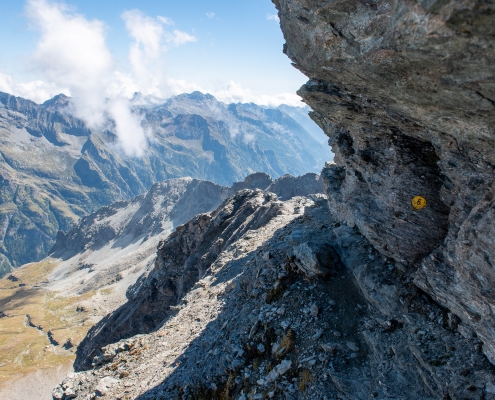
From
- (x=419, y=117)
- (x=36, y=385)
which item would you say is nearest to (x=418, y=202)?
(x=419, y=117)

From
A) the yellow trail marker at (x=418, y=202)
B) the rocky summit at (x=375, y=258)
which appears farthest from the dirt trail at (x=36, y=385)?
the yellow trail marker at (x=418, y=202)

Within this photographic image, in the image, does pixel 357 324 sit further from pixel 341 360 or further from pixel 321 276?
pixel 321 276

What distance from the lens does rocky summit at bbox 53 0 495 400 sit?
38.2 ft

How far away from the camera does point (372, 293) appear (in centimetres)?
1983

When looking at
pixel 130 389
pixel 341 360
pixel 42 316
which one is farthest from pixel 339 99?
pixel 42 316

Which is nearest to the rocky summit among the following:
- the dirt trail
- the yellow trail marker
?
the yellow trail marker

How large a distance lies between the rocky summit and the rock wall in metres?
0.06

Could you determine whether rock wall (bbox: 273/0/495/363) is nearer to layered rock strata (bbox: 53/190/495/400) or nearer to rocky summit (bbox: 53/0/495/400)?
rocky summit (bbox: 53/0/495/400)

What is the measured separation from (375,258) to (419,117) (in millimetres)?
10977

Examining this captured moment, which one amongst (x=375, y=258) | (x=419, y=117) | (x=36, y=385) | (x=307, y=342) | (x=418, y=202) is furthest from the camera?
(x=36, y=385)

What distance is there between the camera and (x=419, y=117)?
14117 millimetres

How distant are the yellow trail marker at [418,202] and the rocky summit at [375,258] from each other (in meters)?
0.06

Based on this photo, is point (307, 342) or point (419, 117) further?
point (307, 342)

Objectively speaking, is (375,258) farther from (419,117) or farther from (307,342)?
(419,117)
